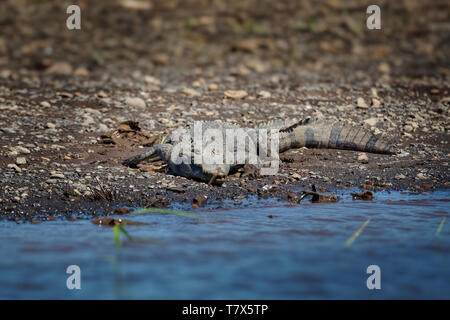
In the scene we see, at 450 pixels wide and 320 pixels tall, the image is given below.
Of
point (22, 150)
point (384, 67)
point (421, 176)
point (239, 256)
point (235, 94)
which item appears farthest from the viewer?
point (384, 67)

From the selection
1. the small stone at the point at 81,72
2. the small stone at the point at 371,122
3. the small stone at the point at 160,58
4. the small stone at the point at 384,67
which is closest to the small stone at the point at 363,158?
the small stone at the point at 371,122

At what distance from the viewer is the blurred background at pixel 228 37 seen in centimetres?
1043

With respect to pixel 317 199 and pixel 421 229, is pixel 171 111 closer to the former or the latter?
pixel 317 199

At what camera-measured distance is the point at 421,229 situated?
4.75 m

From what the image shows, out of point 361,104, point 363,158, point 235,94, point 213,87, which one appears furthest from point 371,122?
point 213,87

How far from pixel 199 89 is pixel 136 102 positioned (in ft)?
3.94

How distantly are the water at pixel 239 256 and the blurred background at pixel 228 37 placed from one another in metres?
5.51

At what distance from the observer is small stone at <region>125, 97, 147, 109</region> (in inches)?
324

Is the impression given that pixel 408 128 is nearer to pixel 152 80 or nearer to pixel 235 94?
pixel 235 94

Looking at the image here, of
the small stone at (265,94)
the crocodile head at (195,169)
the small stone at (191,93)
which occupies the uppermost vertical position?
the small stone at (191,93)

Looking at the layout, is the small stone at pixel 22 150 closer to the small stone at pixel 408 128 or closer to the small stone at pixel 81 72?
the small stone at pixel 81 72

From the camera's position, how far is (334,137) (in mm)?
6992

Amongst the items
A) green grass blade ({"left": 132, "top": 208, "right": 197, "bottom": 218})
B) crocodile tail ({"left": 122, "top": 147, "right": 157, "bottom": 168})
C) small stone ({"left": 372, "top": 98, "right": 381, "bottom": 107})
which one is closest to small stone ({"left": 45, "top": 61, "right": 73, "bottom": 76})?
crocodile tail ({"left": 122, "top": 147, "right": 157, "bottom": 168})
